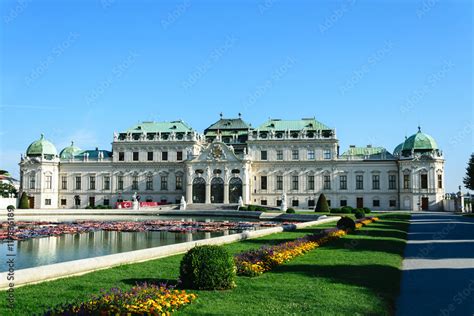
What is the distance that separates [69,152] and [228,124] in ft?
86.2

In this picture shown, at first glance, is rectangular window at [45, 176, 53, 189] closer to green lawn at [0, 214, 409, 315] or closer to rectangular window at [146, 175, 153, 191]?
rectangular window at [146, 175, 153, 191]

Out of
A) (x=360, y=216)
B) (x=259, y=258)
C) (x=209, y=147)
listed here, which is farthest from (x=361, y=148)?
(x=259, y=258)

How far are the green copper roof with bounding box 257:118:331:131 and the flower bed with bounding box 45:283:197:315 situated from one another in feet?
216

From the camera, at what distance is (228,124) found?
270ft

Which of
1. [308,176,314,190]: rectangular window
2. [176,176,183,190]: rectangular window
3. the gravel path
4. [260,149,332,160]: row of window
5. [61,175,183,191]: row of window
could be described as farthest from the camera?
[61,175,183,191]: row of window

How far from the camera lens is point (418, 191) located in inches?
2702

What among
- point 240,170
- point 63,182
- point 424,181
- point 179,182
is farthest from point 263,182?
point 63,182

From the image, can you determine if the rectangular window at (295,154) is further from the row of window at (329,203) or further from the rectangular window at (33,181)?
the rectangular window at (33,181)

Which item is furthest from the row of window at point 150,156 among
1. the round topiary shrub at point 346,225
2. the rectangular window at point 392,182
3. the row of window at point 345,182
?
the round topiary shrub at point 346,225

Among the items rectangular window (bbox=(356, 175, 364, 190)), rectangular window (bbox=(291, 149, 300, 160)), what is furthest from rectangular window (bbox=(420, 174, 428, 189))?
rectangular window (bbox=(291, 149, 300, 160))

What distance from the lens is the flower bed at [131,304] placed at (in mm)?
8416

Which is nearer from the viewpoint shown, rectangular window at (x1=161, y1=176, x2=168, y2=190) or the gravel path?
the gravel path

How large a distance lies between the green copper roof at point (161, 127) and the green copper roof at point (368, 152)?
2428 centimetres

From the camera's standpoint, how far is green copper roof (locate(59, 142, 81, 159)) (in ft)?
266
